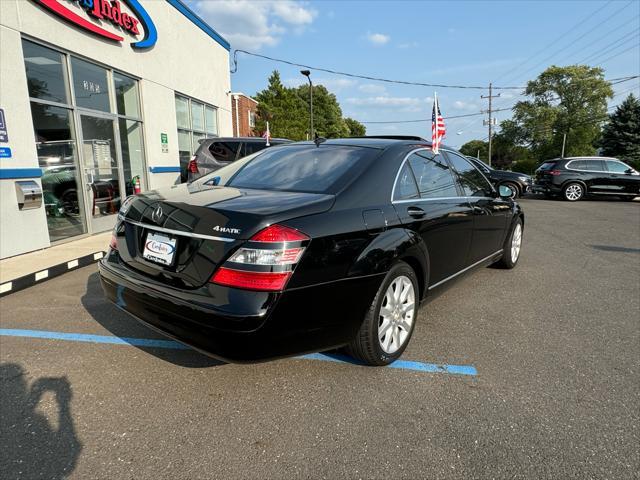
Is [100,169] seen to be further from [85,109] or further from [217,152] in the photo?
[217,152]

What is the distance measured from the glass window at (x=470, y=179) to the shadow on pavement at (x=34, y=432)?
11.8ft

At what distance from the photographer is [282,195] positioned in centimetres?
256

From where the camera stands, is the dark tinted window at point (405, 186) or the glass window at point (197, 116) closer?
the dark tinted window at point (405, 186)

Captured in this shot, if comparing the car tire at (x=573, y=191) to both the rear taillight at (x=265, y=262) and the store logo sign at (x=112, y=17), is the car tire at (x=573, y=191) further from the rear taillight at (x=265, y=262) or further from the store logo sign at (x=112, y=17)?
the rear taillight at (x=265, y=262)

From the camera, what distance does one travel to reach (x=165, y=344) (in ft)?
10.4

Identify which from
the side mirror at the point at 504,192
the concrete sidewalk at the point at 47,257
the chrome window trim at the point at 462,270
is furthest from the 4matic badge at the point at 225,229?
the concrete sidewalk at the point at 47,257

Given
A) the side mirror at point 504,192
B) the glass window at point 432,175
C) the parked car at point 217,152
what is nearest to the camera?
the glass window at point 432,175

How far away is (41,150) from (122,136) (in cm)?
254

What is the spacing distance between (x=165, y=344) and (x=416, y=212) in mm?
2171

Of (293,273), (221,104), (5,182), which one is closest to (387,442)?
(293,273)

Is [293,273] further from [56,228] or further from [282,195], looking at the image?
[56,228]

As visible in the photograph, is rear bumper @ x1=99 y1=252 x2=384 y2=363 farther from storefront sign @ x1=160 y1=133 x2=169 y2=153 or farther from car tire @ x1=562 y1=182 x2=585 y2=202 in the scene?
car tire @ x1=562 y1=182 x2=585 y2=202

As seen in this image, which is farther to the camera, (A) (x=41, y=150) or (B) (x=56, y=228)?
(B) (x=56, y=228)

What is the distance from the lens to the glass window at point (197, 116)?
12.7 meters
